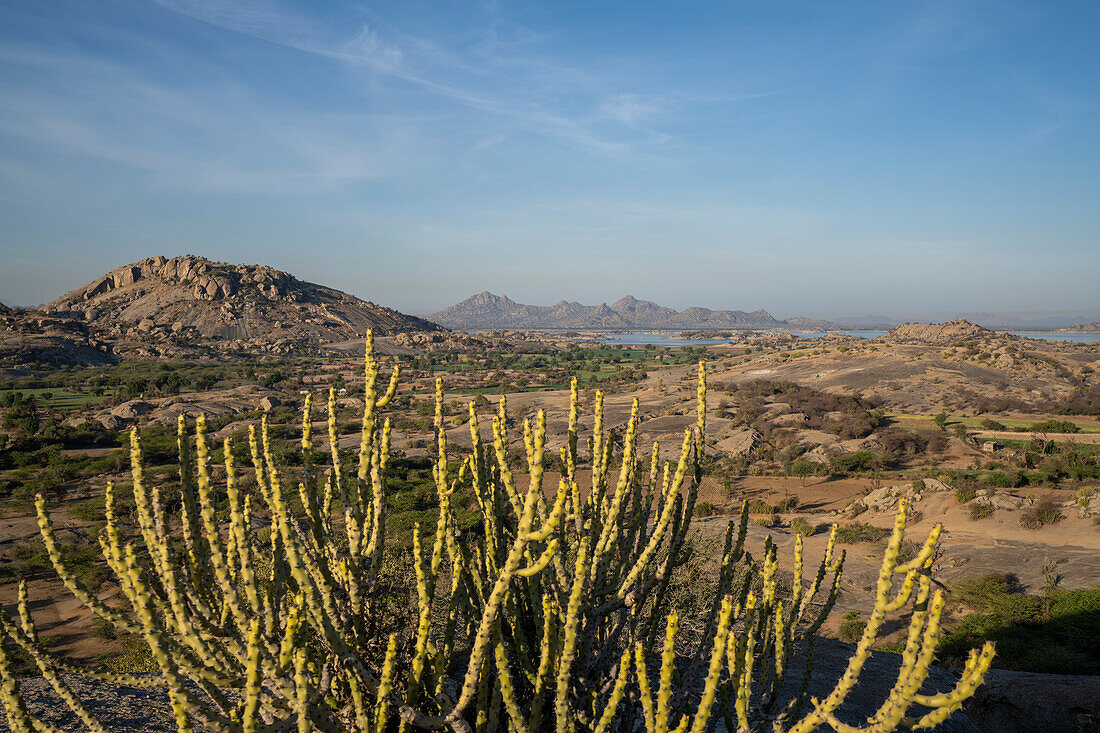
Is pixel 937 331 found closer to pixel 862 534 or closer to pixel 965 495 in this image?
pixel 965 495

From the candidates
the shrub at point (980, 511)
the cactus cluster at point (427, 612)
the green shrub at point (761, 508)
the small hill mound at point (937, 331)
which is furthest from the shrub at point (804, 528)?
the small hill mound at point (937, 331)

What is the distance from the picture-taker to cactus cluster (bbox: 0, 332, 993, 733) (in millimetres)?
2703

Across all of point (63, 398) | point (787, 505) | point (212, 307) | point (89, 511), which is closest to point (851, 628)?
point (787, 505)

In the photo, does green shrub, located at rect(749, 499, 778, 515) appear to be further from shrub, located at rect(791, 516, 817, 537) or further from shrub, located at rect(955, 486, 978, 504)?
shrub, located at rect(955, 486, 978, 504)

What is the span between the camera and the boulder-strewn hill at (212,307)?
5207 inches

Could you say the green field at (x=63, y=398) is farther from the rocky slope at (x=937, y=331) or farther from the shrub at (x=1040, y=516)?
the rocky slope at (x=937, y=331)

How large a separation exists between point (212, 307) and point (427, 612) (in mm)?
165594

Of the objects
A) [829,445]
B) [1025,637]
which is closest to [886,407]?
[829,445]

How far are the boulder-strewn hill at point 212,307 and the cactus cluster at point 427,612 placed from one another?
4985 inches

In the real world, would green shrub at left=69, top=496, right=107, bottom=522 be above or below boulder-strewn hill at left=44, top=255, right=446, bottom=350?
below

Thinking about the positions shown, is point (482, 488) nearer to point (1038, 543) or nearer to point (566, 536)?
point (566, 536)

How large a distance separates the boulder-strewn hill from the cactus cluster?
127 m

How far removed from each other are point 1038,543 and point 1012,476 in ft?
27.1

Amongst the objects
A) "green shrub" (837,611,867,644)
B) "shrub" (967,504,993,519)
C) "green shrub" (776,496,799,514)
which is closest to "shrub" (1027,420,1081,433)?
"shrub" (967,504,993,519)
